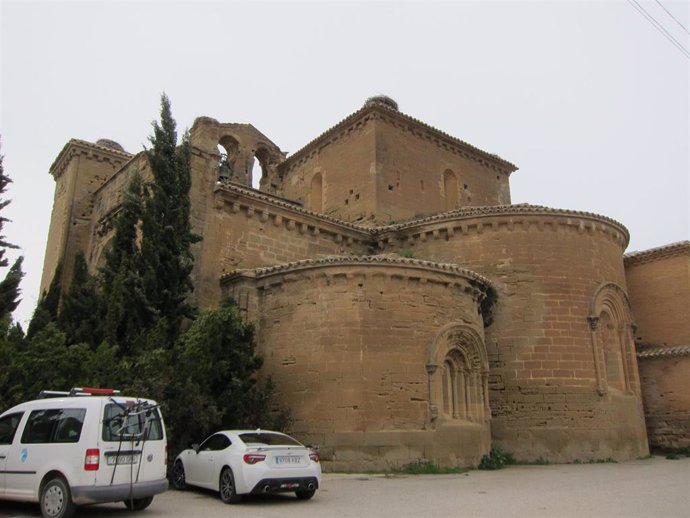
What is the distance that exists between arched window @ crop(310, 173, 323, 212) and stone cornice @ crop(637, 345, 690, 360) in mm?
12629

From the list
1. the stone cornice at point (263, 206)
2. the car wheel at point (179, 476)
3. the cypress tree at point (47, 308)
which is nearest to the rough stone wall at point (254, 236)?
the stone cornice at point (263, 206)

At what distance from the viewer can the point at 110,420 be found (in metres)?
7.73

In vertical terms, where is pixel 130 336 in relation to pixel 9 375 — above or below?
above

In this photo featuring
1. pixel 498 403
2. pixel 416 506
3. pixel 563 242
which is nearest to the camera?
pixel 416 506

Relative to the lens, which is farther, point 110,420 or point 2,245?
point 2,245

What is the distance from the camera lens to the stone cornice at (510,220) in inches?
685

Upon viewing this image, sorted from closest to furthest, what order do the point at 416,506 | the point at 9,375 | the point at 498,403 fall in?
the point at 416,506 → the point at 9,375 → the point at 498,403

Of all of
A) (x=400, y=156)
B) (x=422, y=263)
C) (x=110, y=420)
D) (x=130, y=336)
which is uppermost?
(x=400, y=156)

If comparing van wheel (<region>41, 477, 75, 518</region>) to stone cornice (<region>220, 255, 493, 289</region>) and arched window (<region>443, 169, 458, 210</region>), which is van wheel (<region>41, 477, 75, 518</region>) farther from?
arched window (<region>443, 169, 458, 210</region>)

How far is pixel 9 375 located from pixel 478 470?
992 centimetres

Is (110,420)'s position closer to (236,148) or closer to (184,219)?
(184,219)

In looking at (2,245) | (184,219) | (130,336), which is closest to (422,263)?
(184,219)

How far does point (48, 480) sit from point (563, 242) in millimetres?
14364

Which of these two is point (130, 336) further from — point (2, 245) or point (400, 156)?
point (400, 156)
